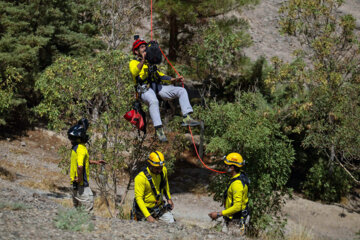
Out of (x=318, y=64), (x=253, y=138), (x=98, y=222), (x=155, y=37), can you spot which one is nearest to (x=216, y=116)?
(x=253, y=138)

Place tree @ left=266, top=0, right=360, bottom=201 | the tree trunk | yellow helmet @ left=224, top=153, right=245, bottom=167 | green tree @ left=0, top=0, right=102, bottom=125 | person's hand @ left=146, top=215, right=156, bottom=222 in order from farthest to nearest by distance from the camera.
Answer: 1. the tree trunk
2. green tree @ left=0, top=0, right=102, bottom=125
3. tree @ left=266, top=0, right=360, bottom=201
4. yellow helmet @ left=224, top=153, right=245, bottom=167
5. person's hand @ left=146, top=215, right=156, bottom=222

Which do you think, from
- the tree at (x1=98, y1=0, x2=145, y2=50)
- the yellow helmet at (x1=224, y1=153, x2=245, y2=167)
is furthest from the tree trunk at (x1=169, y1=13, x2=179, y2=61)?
the yellow helmet at (x1=224, y1=153, x2=245, y2=167)

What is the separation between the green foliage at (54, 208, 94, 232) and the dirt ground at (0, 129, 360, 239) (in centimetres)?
1062

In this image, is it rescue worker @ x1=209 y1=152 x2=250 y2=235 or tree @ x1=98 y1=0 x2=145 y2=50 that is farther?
tree @ x1=98 y1=0 x2=145 y2=50

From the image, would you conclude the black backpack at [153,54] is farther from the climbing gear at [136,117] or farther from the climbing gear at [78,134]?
the climbing gear at [78,134]

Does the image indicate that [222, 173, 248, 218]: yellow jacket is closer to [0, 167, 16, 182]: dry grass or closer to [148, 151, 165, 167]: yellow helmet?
[148, 151, 165, 167]: yellow helmet

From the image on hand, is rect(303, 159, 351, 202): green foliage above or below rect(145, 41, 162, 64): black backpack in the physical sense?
below

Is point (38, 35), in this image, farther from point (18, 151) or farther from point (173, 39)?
point (173, 39)

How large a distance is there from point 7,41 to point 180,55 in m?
9.52

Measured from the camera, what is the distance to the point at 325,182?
76.1 feet

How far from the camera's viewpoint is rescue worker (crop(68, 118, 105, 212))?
788 centimetres

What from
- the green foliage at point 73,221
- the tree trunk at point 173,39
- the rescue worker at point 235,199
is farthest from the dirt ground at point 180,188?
the green foliage at point 73,221

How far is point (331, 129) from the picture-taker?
20141mm

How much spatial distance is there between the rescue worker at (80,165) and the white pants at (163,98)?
4.09ft
